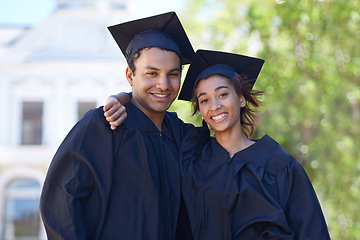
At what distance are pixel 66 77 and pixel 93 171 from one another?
46.2ft

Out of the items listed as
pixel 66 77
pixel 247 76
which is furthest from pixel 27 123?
pixel 247 76

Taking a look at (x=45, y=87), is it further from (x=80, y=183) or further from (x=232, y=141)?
(x=80, y=183)

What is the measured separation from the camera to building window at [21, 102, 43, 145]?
16.2 meters

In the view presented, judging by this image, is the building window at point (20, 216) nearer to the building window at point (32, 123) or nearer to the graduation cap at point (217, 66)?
the building window at point (32, 123)

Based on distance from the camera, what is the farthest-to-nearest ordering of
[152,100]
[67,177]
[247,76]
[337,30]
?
[337,30], [247,76], [152,100], [67,177]

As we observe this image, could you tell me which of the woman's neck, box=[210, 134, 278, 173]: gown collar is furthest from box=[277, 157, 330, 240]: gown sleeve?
the woman's neck

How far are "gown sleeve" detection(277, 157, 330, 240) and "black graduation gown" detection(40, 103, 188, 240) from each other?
682mm

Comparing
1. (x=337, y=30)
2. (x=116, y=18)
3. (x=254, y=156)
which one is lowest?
(x=254, y=156)

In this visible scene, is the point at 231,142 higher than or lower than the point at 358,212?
higher

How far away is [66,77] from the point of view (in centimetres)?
1606

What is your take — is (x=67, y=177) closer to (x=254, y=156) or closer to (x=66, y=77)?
(x=254, y=156)

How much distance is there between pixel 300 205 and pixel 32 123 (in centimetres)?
1496

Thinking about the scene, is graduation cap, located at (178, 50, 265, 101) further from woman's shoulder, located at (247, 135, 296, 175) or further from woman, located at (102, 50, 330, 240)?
woman's shoulder, located at (247, 135, 296, 175)

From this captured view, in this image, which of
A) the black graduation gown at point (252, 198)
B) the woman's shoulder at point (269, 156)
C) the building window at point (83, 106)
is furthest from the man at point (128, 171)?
the building window at point (83, 106)
